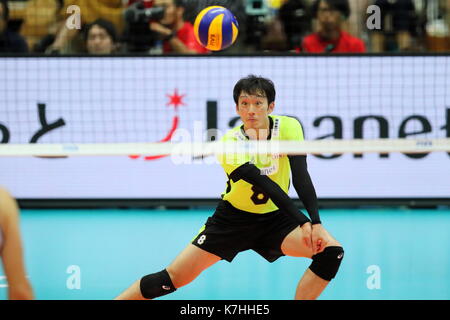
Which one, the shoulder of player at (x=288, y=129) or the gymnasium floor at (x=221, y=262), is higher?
the shoulder of player at (x=288, y=129)

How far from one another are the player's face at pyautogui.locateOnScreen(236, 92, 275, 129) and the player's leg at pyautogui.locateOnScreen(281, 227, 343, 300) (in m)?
0.65

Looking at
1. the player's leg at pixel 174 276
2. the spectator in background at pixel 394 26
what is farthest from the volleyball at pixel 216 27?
the spectator in background at pixel 394 26

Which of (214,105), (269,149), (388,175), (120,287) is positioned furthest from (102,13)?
(269,149)

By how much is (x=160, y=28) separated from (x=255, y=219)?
448 cm

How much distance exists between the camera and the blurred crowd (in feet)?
27.7

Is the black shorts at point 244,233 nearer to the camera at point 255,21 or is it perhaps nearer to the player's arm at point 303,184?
the player's arm at point 303,184

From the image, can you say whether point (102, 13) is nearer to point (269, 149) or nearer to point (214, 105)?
point (214, 105)

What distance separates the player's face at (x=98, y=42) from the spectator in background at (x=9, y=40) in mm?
737

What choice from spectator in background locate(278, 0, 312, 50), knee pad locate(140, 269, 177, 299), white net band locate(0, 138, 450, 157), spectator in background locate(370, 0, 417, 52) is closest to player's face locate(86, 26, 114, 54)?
spectator in background locate(278, 0, 312, 50)

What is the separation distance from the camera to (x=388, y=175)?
830 centimetres

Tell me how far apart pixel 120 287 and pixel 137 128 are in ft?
9.90

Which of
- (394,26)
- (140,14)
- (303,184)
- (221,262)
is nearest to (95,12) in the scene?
(140,14)

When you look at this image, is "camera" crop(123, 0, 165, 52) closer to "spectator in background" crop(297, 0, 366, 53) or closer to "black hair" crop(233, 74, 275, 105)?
"spectator in background" crop(297, 0, 366, 53)

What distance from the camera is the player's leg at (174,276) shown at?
4.52 meters
